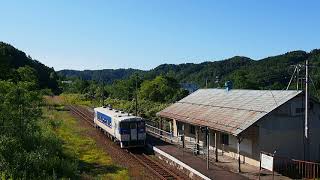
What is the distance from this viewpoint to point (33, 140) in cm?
2644

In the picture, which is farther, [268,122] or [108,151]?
[108,151]

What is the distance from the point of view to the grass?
2464cm

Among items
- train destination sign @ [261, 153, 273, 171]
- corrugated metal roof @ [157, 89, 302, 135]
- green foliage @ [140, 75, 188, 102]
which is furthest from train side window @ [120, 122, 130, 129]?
green foliage @ [140, 75, 188, 102]

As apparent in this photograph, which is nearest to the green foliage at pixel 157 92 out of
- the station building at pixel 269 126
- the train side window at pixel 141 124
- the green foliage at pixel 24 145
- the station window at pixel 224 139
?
the train side window at pixel 141 124

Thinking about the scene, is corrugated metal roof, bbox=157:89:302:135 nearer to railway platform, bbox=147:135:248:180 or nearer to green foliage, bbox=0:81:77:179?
railway platform, bbox=147:135:248:180

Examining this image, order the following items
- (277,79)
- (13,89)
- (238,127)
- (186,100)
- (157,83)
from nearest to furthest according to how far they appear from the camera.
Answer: (238,127) < (13,89) < (186,100) < (157,83) < (277,79)

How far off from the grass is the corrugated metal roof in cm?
656

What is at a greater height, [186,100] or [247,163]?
[186,100]

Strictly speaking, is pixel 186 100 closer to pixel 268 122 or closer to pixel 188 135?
pixel 188 135

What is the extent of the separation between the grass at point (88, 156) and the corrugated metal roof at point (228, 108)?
6562mm

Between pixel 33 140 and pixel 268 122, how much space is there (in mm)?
14792

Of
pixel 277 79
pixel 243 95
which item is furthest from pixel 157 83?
pixel 243 95

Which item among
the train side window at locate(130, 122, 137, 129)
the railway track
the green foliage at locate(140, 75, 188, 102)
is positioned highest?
the green foliage at locate(140, 75, 188, 102)

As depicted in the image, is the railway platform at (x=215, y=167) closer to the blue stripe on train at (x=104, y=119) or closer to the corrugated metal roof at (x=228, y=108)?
the corrugated metal roof at (x=228, y=108)
